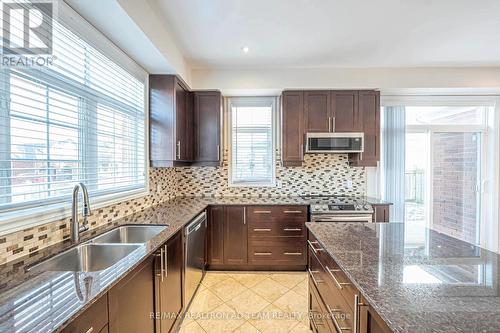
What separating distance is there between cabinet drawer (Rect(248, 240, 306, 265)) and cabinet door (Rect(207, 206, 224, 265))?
0.39 metres

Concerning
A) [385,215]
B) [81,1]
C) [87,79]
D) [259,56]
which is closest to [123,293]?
[87,79]

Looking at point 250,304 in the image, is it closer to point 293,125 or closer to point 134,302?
point 134,302

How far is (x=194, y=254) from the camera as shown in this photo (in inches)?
98.8

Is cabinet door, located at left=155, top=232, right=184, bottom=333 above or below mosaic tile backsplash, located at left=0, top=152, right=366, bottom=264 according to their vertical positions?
below

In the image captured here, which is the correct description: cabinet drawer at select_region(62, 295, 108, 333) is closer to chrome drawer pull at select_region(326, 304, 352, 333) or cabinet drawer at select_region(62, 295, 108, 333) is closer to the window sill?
the window sill

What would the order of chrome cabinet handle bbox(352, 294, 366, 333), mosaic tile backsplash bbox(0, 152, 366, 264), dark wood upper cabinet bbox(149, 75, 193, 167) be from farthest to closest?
mosaic tile backsplash bbox(0, 152, 366, 264)
dark wood upper cabinet bbox(149, 75, 193, 167)
chrome cabinet handle bbox(352, 294, 366, 333)

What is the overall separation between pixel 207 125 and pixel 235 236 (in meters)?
1.58

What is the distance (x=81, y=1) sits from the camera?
154 cm

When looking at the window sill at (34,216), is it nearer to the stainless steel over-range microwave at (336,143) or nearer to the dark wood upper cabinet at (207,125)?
the dark wood upper cabinet at (207,125)

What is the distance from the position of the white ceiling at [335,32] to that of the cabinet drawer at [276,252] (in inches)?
94.8

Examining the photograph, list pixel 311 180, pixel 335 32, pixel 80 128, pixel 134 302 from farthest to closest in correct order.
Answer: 1. pixel 311 180
2. pixel 335 32
3. pixel 80 128
4. pixel 134 302

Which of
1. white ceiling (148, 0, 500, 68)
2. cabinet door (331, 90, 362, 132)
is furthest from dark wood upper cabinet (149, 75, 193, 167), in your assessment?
cabinet door (331, 90, 362, 132)

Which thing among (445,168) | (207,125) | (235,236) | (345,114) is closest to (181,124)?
(207,125)

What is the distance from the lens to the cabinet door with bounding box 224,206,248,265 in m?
3.17
